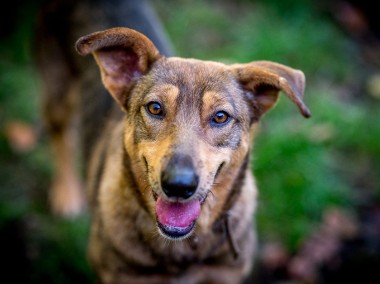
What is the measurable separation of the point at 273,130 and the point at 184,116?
9.61 feet

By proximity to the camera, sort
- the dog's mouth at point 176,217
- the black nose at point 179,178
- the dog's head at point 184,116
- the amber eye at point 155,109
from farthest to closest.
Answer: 1. the amber eye at point 155,109
2. the dog's mouth at point 176,217
3. the dog's head at point 184,116
4. the black nose at point 179,178

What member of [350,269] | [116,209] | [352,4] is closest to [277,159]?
[350,269]

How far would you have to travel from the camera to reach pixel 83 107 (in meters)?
4.58

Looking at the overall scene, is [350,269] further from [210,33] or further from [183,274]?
[210,33]

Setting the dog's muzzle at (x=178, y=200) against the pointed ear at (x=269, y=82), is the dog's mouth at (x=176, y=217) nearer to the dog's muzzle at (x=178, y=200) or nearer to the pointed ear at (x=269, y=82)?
the dog's muzzle at (x=178, y=200)

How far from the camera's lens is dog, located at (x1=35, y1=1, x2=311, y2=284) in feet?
9.21

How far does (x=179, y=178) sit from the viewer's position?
255 centimetres

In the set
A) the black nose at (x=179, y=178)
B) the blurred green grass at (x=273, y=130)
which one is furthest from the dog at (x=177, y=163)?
the blurred green grass at (x=273, y=130)

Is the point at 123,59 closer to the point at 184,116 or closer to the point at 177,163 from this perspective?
the point at 184,116

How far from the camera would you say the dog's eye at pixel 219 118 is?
297cm

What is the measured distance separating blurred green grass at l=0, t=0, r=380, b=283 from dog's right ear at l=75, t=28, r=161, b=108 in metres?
2.19

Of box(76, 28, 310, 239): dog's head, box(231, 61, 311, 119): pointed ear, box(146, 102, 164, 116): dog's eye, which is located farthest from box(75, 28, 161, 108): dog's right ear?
box(231, 61, 311, 119): pointed ear

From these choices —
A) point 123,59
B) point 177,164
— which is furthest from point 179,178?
point 123,59

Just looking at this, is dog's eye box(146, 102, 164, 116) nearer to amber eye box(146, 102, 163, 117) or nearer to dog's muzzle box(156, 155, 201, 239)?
amber eye box(146, 102, 163, 117)
